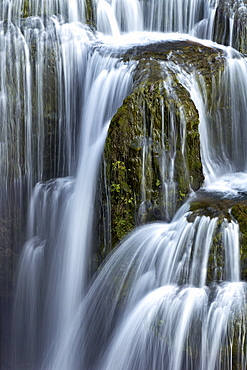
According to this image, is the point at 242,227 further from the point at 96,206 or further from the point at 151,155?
the point at 96,206

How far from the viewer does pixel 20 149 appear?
8703mm

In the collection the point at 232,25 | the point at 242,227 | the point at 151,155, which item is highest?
the point at 232,25

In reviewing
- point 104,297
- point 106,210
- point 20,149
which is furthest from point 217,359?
point 20,149

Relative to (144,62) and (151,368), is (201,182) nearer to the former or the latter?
(144,62)

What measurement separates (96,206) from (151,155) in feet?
3.57

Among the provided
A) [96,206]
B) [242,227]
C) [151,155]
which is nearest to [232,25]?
[151,155]

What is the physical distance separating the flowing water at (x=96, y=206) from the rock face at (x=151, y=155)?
0.07 meters

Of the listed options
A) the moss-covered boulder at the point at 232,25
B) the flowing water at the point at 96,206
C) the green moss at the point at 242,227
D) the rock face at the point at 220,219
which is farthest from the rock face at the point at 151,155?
the moss-covered boulder at the point at 232,25

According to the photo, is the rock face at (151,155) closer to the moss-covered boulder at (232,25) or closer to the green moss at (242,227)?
Answer: the green moss at (242,227)

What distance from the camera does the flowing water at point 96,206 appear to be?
17.8 ft

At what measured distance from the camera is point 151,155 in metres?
6.77

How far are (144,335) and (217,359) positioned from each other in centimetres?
86

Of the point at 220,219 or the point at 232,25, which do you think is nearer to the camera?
the point at 220,219

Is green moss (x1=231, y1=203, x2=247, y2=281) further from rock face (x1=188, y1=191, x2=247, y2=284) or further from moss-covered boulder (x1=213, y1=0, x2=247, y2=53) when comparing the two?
moss-covered boulder (x1=213, y1=0, x2=247, y2=53)
